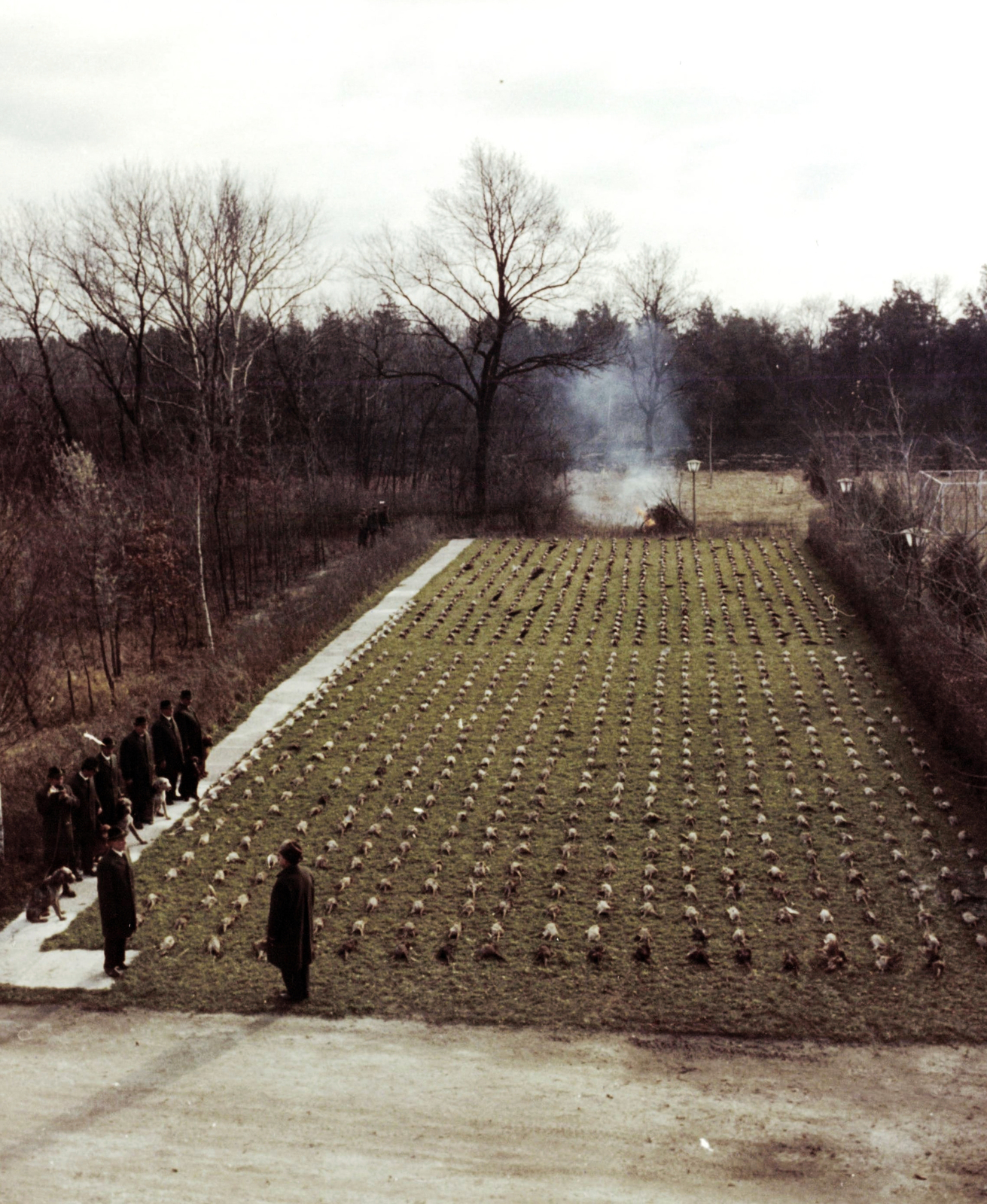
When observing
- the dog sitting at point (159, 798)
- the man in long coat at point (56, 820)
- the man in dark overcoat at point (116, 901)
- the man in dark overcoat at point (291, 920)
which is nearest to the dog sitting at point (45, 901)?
the man in long coat at point (56, 820)

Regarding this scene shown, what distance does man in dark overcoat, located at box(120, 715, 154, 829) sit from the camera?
1407 centimetres

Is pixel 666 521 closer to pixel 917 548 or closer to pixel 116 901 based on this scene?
pixel 917 548

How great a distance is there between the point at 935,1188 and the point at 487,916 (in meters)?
5.29

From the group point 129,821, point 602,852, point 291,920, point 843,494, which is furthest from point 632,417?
point 291,920

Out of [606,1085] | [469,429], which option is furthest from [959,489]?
[469,429]

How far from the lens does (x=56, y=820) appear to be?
1230cm

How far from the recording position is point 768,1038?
9.69m

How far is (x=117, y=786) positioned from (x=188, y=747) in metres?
2.20

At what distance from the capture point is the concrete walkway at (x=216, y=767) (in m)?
11.0

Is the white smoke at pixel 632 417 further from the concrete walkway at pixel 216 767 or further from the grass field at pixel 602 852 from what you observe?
the grass field at pixel 602 852

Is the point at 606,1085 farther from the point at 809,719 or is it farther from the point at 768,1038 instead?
the point at 809,719

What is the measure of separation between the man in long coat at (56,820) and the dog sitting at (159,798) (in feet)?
6.76

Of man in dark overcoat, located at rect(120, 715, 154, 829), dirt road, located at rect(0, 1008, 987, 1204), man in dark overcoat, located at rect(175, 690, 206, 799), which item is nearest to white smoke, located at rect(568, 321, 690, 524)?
man in dark overcoat, located at rect(175, 690, 206, 799)

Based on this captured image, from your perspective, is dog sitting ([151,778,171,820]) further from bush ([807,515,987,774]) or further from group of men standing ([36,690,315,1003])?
bush ([807,515,987,774])
